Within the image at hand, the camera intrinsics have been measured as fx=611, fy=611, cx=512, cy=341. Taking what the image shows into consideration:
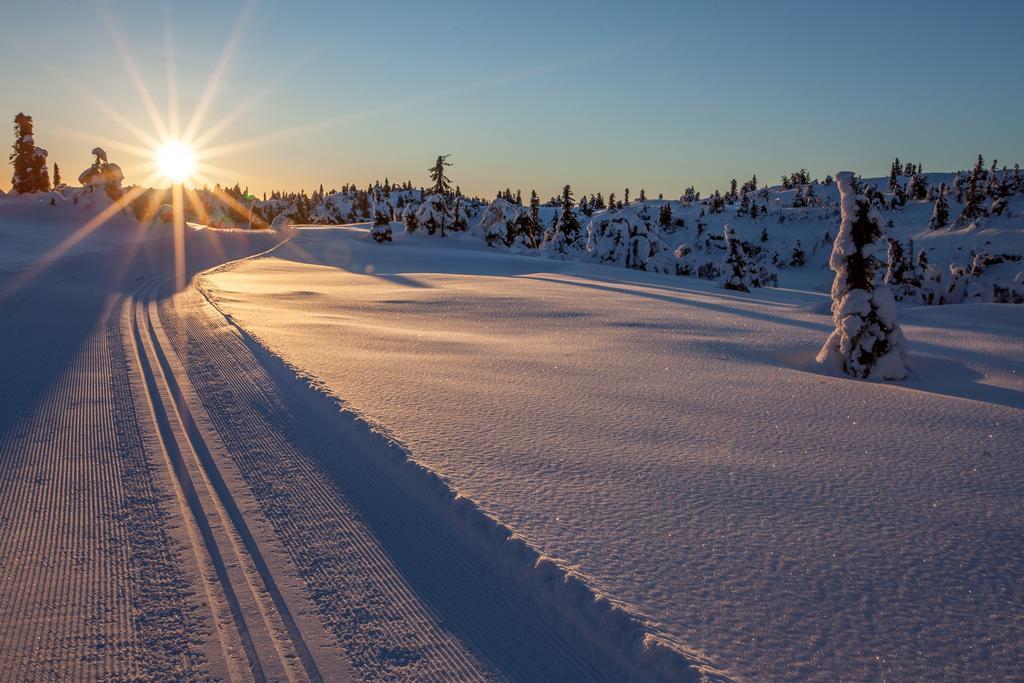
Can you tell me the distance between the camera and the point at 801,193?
104375 millimetres

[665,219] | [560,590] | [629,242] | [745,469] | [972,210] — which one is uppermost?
[972,210]

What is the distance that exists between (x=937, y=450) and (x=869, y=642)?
3.46 m

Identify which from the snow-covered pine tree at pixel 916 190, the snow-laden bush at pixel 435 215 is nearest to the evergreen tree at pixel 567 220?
the snow-laden bush at pixel 435 215

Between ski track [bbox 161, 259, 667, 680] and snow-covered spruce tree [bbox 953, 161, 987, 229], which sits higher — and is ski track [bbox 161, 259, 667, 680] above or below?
below

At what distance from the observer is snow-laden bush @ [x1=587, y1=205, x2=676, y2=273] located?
4280cm

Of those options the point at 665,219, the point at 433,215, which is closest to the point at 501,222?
the point at 433,215

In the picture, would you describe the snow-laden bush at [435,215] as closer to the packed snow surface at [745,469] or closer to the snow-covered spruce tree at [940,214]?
the packed snow surface at [745,469]

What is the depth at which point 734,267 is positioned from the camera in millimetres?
30812

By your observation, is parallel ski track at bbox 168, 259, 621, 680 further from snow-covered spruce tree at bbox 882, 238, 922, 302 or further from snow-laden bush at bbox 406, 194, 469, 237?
snow-laden bush at bbox 406, 194, 469, 237

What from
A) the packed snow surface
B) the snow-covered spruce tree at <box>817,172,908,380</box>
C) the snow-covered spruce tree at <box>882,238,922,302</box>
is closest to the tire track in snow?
the packed snow surface

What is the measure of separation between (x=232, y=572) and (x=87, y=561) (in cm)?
98

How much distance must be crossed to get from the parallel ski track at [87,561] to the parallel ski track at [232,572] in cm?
16

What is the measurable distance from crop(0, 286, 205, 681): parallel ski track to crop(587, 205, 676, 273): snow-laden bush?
39.1m

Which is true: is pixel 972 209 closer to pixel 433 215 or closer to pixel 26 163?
pixel 433 215
